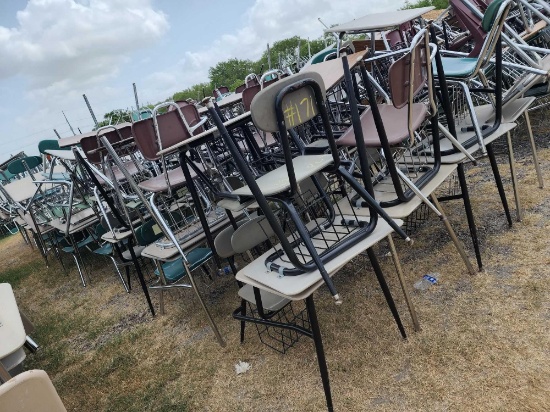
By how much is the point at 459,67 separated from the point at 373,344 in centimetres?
168

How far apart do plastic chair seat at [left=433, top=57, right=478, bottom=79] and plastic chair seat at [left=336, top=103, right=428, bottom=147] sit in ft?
1.37

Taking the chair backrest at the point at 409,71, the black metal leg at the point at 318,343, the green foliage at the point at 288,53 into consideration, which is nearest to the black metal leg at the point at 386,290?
the black metal leg at the point at 318,343

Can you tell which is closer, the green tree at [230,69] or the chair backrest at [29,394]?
the chair backrest at [29,394]

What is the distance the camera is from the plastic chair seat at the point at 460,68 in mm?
2170

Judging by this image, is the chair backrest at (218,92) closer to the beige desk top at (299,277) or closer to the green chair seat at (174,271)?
the green chair seat at (174,271)

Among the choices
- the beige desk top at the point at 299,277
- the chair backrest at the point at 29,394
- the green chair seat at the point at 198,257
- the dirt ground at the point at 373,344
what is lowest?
the dirt ground at the point at 373,344

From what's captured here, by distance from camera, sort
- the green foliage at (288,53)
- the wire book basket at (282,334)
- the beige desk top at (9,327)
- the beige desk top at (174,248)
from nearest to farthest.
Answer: the beige desk top at (9,327) < the wire book basket at (282,334) < the beige desk top at (174,248) < the green foliage at (288,53)

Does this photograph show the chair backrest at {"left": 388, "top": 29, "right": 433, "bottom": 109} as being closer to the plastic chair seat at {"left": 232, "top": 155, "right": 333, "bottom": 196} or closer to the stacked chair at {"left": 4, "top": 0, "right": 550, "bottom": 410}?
the stacked chair at {"left": 4, "top": 0, "right": 550, "bottom": 410}

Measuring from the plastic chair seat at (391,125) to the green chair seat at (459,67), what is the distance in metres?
0.42

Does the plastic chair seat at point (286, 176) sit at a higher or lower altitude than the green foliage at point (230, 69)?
lower

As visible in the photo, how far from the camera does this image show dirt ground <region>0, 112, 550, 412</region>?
1.49m

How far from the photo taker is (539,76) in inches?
90.7

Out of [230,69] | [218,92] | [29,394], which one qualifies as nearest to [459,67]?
[29,394]

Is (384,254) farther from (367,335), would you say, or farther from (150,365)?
(150,365)
